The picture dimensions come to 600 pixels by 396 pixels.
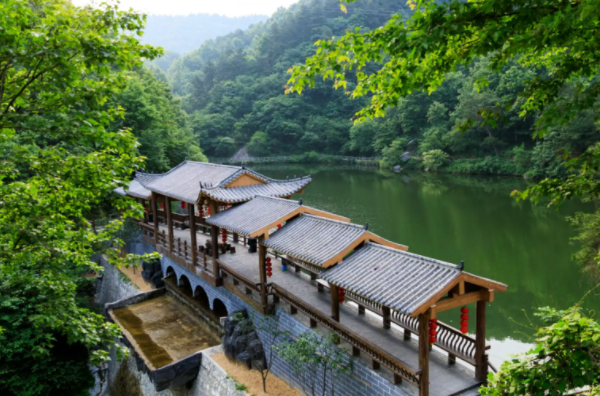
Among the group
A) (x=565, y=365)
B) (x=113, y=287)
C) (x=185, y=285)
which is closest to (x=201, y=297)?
(x=185, y=285)

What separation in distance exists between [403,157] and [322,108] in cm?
1971

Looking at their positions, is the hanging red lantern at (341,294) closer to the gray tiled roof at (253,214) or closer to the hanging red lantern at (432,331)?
the gray tiled roof at (253,214)

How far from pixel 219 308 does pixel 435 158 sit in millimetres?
34040

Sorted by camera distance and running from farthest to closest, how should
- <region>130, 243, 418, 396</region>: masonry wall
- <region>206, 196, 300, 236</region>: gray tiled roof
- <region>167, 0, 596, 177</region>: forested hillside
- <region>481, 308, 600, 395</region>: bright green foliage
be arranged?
<region>167, 0, 596, 177</region>: forested hillside < <region>206, 196, 300, 236</region>: gray tiled roof < <region>130, 243, 418, 396</region>: masonry wall < <region>481, 308, 600, 395</region>: bright green foliage

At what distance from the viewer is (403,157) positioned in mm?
48656

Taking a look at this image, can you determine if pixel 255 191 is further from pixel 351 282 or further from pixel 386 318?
pixel 351 282

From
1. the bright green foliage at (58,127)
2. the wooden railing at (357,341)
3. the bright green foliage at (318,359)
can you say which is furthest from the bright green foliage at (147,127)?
the bright green foliage at (318,359)

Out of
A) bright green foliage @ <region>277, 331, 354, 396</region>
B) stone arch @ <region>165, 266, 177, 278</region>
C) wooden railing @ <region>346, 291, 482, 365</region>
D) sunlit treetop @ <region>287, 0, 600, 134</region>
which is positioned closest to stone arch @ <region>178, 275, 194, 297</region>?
stone arch @ <region>165, 266, 177, 278</region>

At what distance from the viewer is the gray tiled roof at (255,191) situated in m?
11.9

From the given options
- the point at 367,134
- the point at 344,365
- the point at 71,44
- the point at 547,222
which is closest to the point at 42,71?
the point at 71,44

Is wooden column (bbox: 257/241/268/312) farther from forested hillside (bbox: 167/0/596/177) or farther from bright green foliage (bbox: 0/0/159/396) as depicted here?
forested hillside (bbox: 167/0/596/177)

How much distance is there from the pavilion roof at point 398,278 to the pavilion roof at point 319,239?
193 mm

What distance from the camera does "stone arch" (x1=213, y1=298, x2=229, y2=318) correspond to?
13.0 meters

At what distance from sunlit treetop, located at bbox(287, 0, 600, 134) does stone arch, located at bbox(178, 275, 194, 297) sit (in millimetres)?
11411
